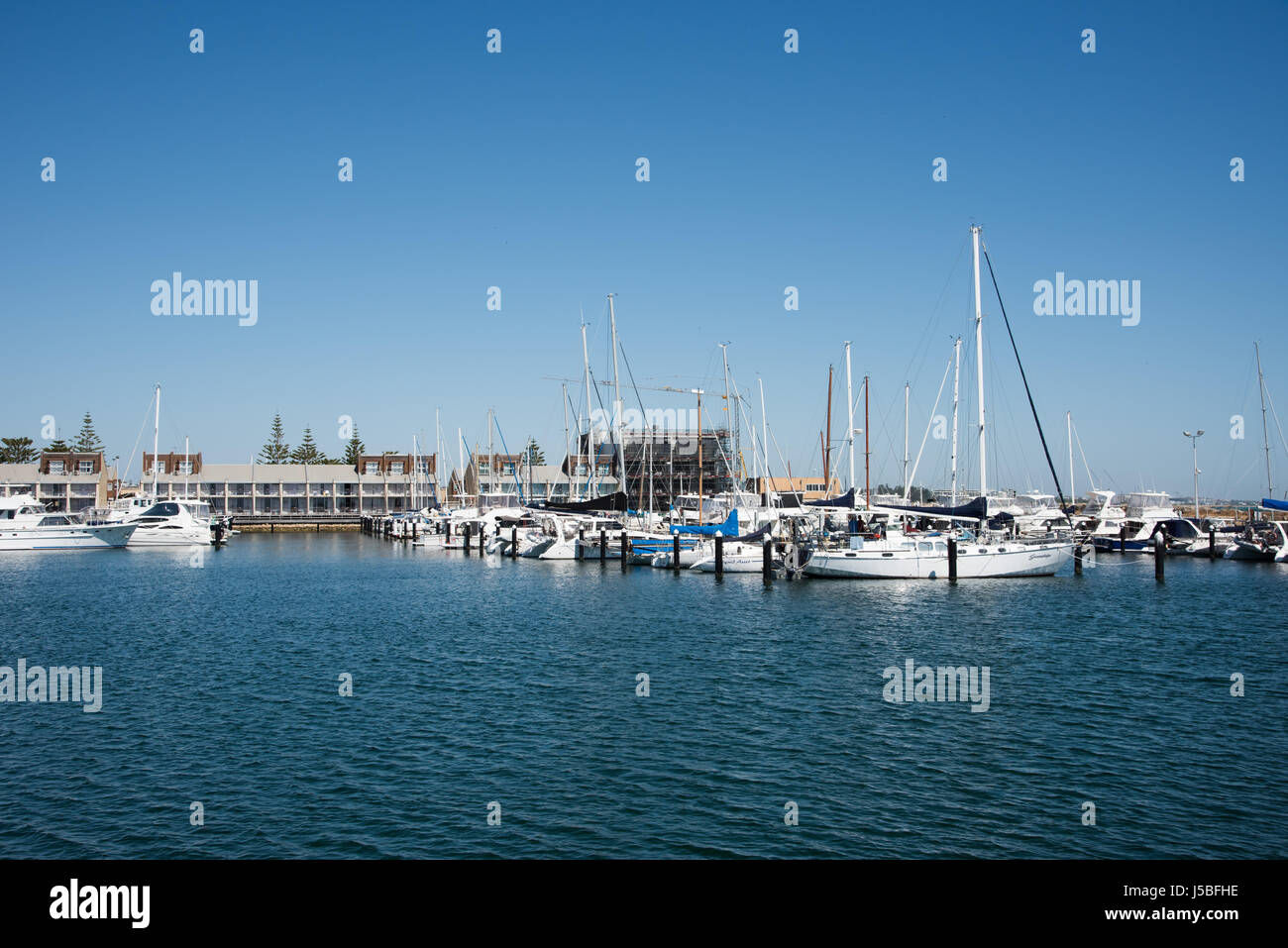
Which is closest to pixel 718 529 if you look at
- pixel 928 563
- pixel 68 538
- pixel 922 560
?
pixel 922 560

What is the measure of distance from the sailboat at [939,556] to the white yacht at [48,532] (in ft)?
259

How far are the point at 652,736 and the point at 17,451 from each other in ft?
622

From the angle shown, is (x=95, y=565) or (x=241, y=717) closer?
(x=241, y=717)

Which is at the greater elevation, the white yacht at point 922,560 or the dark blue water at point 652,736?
the white yacht at point 922,560

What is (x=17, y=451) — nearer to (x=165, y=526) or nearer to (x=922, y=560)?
(x=165, y=526)

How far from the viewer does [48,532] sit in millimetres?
96438

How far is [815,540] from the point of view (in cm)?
5859

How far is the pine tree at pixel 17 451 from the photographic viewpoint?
564 ft

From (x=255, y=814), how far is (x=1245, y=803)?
1755 centimetres

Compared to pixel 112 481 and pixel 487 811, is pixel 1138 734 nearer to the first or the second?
pixel 487 811

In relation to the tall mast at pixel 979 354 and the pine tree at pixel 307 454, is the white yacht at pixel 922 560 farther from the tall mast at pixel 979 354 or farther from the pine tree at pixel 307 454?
the pine tree at pixel 307 454

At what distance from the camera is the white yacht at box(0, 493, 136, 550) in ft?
311

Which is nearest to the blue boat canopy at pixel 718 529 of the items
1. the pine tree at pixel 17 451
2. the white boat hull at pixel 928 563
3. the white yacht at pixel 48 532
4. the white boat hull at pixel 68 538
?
the white boat hull at pixel 928 563
